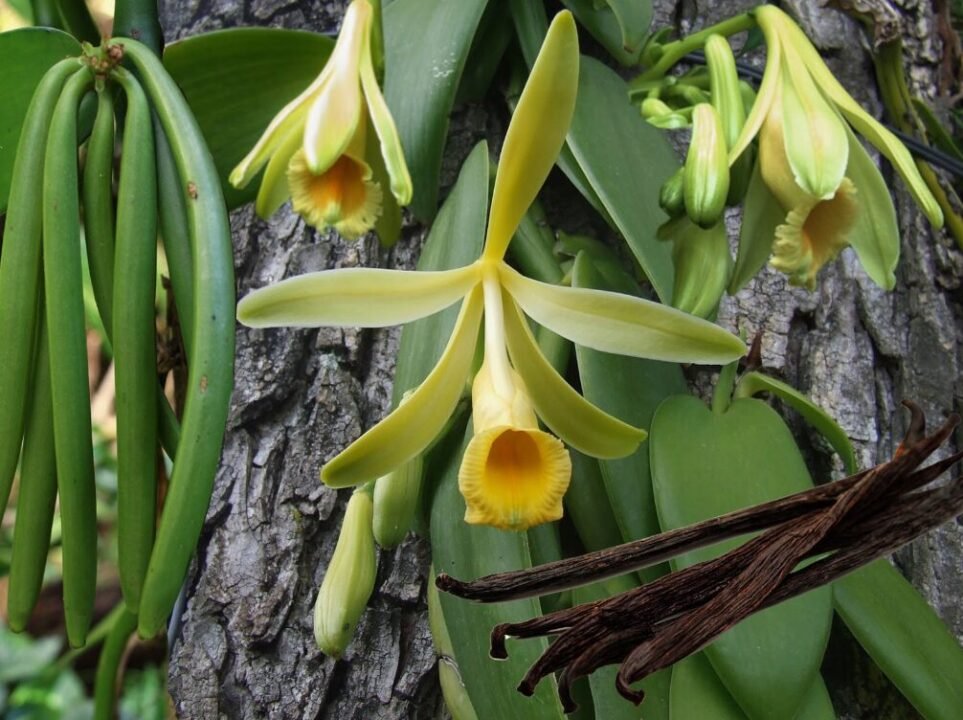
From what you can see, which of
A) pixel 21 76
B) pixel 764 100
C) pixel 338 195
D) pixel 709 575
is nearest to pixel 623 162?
pixel 764 100

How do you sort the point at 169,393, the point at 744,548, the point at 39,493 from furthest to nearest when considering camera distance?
the point at 169,393, the point at 39,493, the point at 744,548

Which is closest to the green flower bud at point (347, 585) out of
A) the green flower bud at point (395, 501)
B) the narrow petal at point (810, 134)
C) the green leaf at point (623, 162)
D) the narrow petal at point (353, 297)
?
the green flower bud at point (395, 501)

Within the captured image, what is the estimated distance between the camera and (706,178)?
1.77 feet

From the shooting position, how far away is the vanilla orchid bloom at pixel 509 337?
482 mm

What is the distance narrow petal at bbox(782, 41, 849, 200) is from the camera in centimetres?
53

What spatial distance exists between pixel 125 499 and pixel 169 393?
1.47ft

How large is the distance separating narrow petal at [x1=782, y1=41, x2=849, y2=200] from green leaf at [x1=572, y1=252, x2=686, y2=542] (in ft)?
0.57

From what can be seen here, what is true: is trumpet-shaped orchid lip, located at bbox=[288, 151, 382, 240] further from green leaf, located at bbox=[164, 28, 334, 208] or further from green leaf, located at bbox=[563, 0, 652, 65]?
green leaf, located at bbox=[563, 0, 652, 65]

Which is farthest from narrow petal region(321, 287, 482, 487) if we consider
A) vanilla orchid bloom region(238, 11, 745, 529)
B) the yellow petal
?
the yellow petal

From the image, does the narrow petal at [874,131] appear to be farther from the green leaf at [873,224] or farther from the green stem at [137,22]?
the green stem at [137,22]

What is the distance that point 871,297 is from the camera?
31.2 inches

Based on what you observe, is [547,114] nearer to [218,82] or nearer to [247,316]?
[247,316]

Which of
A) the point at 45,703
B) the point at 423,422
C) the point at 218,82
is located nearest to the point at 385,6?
the point at 218,82

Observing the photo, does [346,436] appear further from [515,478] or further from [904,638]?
[904,638]
